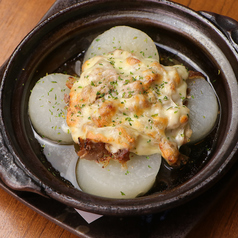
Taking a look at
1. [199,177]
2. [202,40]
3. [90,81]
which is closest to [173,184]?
[199,177]

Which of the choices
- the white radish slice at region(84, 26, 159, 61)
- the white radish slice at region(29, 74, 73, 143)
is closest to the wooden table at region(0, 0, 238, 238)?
the white radish slice at region(29, 74, 73, 143)

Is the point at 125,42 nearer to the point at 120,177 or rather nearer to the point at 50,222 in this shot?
the point at 120,177

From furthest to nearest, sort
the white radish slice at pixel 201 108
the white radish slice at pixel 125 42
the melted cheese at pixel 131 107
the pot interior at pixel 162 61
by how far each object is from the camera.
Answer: the white radish slice at pixel 125 42 → the white radish slice at pixel 201 108 → the melted cheese at pixel 131 107 → the pot interior at pixel 162 61

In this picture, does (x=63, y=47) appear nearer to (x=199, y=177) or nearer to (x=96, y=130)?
(x=96, y=130)

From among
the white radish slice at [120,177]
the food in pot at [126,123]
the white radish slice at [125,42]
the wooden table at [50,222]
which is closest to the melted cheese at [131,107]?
the food in pot at [126,123]

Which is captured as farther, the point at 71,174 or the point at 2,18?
the point at 2,18

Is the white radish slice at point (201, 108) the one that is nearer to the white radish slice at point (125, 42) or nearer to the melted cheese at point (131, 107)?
the melted cheese at point (131, 107)
